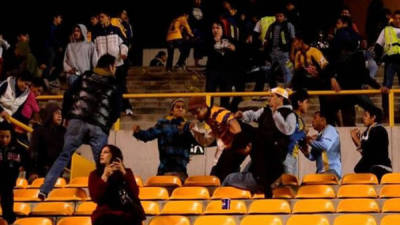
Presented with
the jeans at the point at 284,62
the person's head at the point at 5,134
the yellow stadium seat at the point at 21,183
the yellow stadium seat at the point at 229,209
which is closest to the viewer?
the yellow stadium seat at the point at 229,209

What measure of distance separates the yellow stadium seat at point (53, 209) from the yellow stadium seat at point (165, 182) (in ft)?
4.09

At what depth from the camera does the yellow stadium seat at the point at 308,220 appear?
11445 mm

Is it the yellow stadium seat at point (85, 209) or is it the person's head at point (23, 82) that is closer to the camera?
the yellow stadium seat at point (85, 209)

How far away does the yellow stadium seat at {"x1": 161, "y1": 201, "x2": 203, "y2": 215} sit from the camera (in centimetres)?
1266

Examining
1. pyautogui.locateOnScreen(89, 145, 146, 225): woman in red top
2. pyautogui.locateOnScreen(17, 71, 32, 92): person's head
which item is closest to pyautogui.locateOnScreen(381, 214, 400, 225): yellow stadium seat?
pyautogui.locateOnScreen(89, 145, 146, 225): woman in red top

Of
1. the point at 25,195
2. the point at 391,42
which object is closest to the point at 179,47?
the point at 391,42

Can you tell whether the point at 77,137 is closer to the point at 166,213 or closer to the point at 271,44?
the point at 166,213

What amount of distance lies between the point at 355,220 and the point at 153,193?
10.2 feet

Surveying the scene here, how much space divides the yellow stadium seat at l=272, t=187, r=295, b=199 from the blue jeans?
A: 6.81ft

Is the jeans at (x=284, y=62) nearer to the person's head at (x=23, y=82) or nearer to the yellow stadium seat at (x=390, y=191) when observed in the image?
the person's head at (x=23, y=82)

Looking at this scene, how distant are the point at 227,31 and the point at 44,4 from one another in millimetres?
8631

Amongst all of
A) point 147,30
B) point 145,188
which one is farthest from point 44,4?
point 145,188

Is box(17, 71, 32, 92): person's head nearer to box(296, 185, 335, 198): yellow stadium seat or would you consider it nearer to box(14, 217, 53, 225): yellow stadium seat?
box(14, 217, 53, 225): yellow stadium seat

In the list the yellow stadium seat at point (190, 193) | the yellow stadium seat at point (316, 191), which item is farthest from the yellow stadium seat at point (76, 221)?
the yellow stadium seat at point (316, 191)
